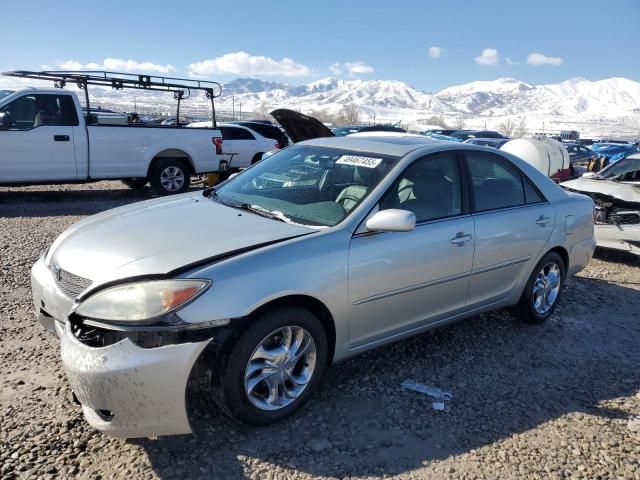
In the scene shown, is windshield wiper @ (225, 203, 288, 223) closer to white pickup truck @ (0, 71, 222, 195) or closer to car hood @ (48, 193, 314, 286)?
car hood @ (48, 193, 314, 286)

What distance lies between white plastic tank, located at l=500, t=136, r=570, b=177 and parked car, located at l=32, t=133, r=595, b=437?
4.93 metres

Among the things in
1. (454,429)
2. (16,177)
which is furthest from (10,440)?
(16,177)

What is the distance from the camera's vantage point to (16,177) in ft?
28.9

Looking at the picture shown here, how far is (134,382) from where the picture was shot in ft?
7.68

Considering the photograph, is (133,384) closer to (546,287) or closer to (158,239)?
(158,239)

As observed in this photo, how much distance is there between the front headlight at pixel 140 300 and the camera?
2.39 metres

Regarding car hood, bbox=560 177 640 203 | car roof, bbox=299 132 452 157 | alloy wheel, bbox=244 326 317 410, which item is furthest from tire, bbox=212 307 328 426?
car hood, bbox=560 177 640 203

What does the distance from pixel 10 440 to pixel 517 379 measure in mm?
3037

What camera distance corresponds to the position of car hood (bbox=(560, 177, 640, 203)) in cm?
667

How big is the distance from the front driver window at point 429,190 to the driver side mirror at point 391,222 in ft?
0.75

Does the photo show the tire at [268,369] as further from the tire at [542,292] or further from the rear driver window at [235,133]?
the rear driver window at [235,133]

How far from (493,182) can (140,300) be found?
111 inches

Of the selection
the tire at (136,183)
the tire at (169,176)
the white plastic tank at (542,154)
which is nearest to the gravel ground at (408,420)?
the white plastic tank at (542,154)

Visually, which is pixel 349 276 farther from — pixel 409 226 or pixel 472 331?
pixel 472 331
